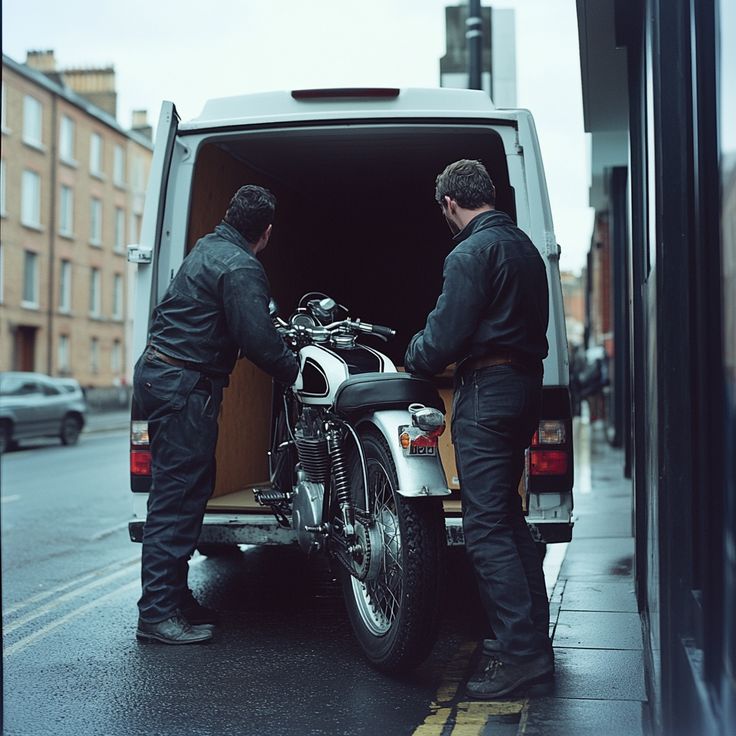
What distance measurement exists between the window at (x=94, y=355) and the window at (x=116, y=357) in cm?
126

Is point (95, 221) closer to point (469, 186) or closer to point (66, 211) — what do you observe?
point (66, 211)

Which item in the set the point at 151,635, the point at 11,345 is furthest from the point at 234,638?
the point at 11,345

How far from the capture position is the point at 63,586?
23.7 feet

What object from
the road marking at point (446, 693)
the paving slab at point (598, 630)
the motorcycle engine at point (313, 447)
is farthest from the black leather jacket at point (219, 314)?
the paving slab at point (598, 630)

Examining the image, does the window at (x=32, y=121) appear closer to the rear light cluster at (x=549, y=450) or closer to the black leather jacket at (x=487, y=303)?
the rear light cluster at (x=549, y=450)

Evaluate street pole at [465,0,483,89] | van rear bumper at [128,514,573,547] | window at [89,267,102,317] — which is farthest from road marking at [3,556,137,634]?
window at [89,267,102,317]

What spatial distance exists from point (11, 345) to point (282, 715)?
36755mm

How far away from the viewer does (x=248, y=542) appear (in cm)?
564

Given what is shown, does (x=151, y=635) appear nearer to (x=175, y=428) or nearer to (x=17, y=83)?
(x=175, y=428)

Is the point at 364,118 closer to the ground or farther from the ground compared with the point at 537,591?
farther from the ground

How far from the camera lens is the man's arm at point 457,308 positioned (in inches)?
173

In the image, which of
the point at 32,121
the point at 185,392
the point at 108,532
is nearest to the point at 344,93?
the point at 185,392

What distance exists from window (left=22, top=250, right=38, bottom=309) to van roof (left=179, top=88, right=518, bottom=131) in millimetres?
36457

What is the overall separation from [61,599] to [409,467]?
10.3 feet
